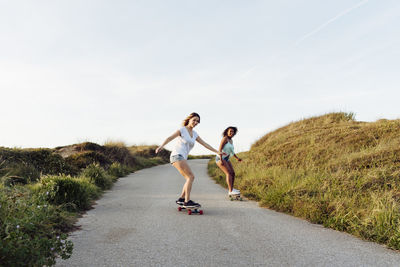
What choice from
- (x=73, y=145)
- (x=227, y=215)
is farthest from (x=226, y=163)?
(x=73, y=145)

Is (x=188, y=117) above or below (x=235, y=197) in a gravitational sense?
above

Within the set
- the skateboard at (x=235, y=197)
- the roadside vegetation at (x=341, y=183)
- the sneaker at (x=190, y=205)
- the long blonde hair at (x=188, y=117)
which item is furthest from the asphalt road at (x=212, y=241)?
the long blonde hair at (x=188, y=117)

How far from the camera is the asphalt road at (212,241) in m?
3.61

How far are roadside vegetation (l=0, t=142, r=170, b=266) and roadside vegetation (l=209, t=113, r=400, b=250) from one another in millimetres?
4478

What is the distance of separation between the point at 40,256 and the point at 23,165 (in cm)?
898

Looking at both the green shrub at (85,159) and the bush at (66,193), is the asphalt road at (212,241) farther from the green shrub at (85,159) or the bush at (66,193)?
the green shrub at (85,159)

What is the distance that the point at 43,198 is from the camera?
4883mm

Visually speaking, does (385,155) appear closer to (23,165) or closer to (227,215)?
(227,215)

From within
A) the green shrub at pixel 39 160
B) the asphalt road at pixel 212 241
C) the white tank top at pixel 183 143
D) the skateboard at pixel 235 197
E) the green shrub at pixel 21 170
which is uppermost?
the white tank top at pixel 183 143

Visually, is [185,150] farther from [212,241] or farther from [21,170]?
[21,170]

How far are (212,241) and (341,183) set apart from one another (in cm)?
421

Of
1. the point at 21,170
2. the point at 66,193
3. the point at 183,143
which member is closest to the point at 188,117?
the point at 183,143

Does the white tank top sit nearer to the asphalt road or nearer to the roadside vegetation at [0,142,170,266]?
the asphalt road

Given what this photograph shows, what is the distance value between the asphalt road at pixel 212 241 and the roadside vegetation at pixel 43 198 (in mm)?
465
